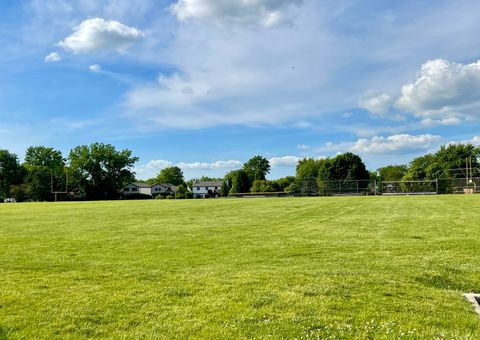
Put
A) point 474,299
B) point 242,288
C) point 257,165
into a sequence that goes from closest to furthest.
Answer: point 474,299, point 242,288, point 257,165

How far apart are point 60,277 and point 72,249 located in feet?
13.1

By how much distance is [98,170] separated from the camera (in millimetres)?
114500

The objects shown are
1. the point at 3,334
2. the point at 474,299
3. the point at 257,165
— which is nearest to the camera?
the point at 3,334

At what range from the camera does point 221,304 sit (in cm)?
592

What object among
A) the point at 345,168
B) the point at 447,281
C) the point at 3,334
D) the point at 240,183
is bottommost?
the point at 447,281

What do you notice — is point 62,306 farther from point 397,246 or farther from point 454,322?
point 397,246

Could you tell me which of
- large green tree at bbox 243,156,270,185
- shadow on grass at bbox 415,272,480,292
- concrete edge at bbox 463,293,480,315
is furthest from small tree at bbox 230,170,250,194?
concrete edge at bbox 463,293,480,315

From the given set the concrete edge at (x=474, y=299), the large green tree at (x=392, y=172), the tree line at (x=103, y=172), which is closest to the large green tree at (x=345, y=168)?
the tree line at (x=103, y=172)

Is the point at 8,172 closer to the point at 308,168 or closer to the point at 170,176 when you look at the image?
the point at 170,176

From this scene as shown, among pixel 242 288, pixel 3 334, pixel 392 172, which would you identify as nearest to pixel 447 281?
pixel 242 288

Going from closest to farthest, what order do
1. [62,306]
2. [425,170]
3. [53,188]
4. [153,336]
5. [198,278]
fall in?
[153,336] < [62,306] < [198,278] < [425,170] < [53,188]

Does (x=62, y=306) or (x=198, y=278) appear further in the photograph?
(x=198, y=278)

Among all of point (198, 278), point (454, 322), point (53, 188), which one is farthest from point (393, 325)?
point (53, 188)

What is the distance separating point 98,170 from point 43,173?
13.6 meters
